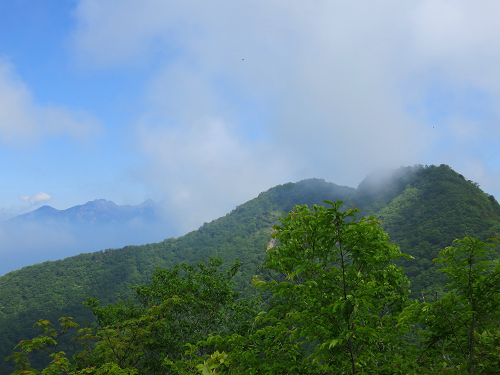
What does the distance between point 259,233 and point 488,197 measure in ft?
280

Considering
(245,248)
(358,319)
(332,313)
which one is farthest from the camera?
(245,248)

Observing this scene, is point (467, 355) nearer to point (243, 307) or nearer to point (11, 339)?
point (243, 307)

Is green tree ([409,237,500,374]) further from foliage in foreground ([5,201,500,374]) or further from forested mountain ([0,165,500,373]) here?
forested mountain ([0,165,500,373])

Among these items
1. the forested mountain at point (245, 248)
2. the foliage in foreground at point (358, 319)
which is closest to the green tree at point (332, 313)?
the foliage in foreground at point (358, 319)

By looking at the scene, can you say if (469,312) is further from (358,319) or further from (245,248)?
(245,248)

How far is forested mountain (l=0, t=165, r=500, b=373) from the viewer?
65.0 m

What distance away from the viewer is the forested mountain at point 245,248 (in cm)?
6500

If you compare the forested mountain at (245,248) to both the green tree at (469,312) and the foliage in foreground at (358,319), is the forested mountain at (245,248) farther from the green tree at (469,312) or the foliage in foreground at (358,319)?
the green tree at (469,312)

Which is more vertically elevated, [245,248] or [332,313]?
[332,313]

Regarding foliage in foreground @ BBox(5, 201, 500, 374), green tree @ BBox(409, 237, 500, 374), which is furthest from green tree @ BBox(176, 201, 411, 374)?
green tree @ BBox(409, 237, 500, 374)

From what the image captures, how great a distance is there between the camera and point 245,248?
115125 mm

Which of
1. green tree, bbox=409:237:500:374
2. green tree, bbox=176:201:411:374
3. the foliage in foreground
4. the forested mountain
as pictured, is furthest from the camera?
the forested mountain

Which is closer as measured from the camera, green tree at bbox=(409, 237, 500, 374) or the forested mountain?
green tree at bbox=(409, 237, 500, 374)

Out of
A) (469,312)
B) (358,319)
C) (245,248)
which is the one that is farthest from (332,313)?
(245,248)
